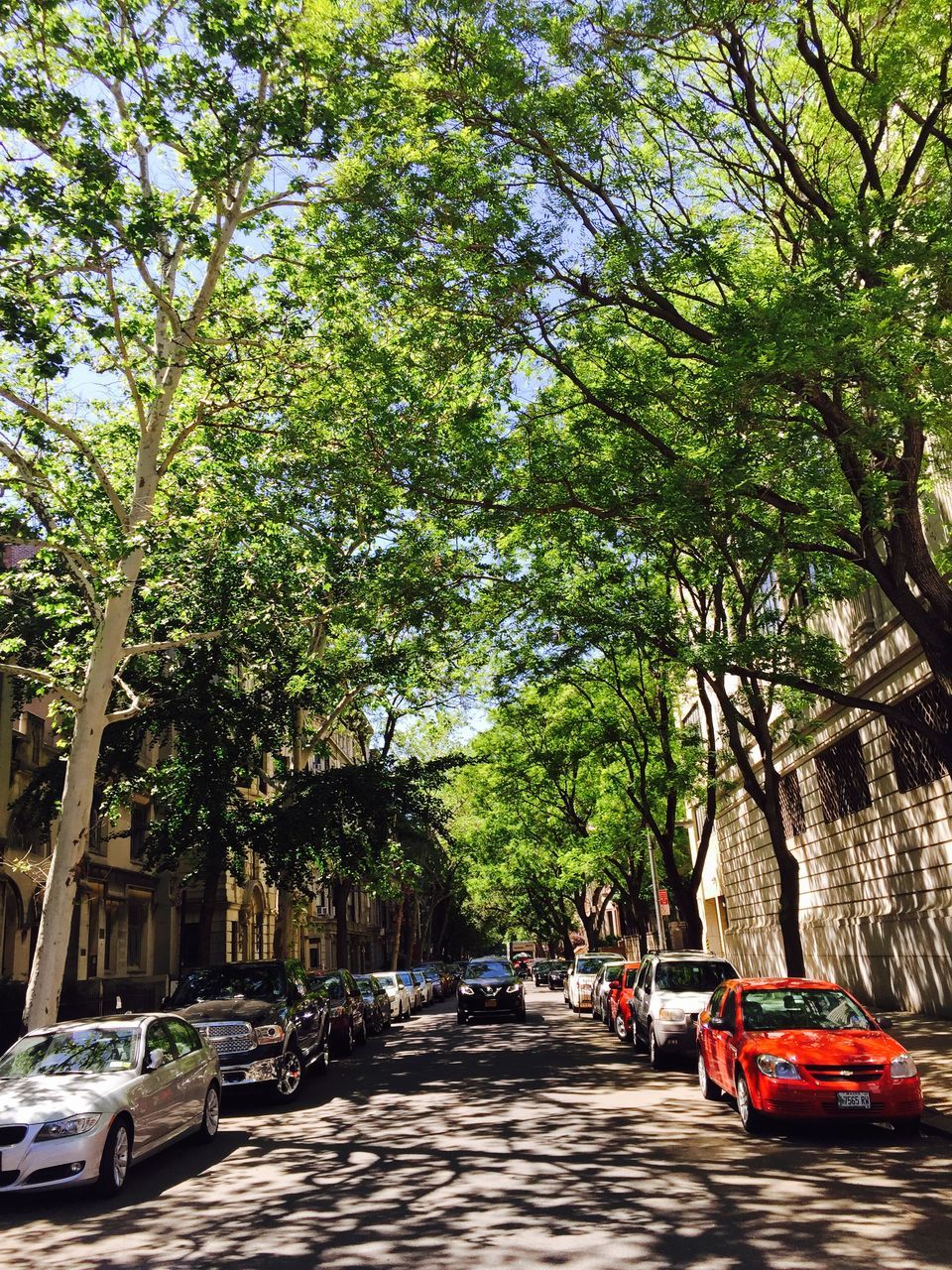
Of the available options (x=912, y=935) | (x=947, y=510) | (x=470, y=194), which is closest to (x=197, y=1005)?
(x=470, y=194)

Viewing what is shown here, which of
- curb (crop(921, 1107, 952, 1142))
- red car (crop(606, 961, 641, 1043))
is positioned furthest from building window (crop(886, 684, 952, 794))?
curb (crop(921, 1107, 952, 1142))

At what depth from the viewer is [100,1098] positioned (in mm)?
8789

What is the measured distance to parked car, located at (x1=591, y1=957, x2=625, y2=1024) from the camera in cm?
2634

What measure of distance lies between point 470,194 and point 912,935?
15.2 meters

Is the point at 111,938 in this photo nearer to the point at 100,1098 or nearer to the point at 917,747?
Answer: the point at 917,747

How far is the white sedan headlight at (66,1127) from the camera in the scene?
330 inches

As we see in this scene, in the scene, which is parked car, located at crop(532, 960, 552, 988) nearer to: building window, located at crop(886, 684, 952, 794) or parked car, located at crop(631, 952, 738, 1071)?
building window, located at crop(886, 684, 952, 794)

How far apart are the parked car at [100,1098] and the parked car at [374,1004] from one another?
16434 mm

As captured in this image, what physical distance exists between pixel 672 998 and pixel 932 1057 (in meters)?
3.94

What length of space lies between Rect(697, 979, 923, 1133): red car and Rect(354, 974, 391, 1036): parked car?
56.2ft

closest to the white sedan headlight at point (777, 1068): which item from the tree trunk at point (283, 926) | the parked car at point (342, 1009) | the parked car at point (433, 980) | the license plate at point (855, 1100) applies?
the license plate at point (855, 1100)

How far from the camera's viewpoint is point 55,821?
22.8 meters

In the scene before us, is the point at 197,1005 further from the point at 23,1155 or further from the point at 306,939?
the point at 306,939

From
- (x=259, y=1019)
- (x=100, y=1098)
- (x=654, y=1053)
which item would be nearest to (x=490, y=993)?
(x=654, y=1053)
